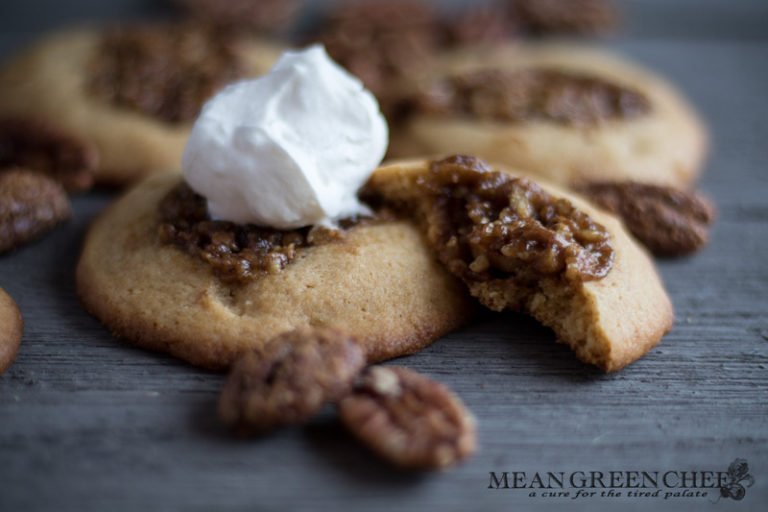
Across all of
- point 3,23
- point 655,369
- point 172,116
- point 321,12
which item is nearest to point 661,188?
point 655,369

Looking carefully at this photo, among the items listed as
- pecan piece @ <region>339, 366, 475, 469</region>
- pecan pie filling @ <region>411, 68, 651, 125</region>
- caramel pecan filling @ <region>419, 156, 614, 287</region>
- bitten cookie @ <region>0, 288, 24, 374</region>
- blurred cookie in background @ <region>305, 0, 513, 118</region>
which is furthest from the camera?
blurred cookie in background @ <region>305, 0, 513, 118</region>

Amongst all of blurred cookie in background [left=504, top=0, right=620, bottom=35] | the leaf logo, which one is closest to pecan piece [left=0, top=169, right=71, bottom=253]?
the leaf logo

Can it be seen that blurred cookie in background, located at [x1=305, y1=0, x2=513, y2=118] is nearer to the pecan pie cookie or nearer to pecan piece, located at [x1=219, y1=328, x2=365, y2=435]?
the pecan pie cookie

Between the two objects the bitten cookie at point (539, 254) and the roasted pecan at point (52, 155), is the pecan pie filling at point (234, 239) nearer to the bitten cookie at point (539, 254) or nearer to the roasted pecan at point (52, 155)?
the bitten cookie at point (539, 254)

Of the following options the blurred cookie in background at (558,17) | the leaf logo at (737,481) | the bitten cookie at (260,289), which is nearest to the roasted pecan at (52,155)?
the bitten cookie at (260,289)

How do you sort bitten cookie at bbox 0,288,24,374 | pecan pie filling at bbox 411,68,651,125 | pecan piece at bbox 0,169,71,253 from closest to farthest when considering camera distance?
bitten cookie at bbox 0,288,24,374 < pecan piece at bbox 0,169,71,253 < pecan pie filling at bbox 411,68,651,125

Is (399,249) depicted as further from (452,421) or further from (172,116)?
(172,116)
